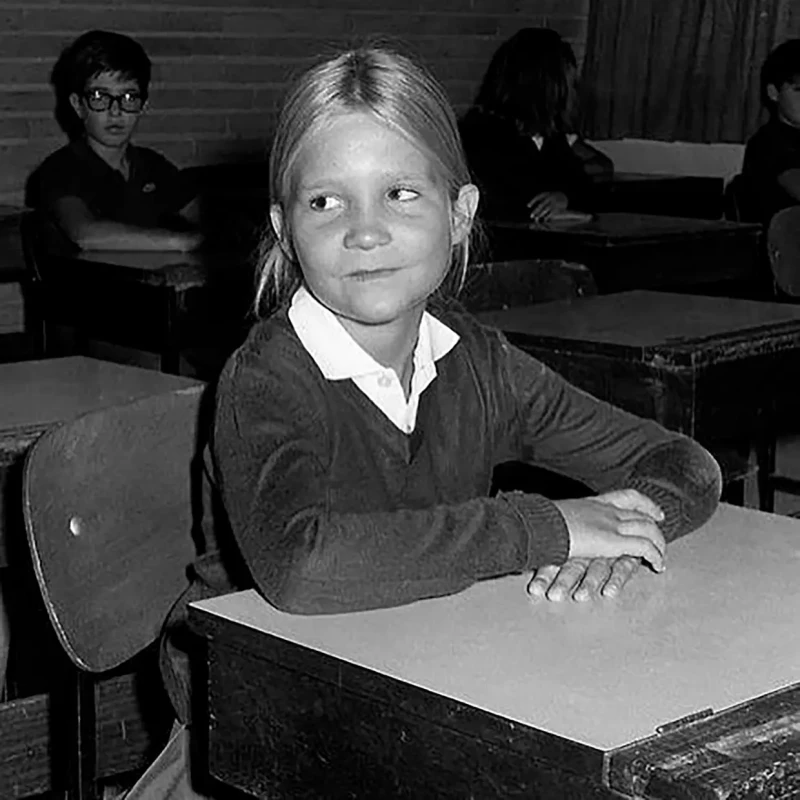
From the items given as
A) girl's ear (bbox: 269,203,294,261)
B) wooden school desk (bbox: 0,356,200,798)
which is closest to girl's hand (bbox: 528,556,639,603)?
girl's ear (bbox: 269,203,294,261)

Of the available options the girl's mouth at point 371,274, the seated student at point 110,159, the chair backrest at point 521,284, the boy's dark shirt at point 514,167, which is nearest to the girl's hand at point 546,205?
the boy's dark shirt at point 514,167

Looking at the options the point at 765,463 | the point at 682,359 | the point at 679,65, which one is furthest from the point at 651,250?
the point at 679,65

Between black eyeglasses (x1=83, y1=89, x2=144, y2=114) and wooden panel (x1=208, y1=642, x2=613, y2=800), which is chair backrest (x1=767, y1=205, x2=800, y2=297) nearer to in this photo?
black eyeglasses (x1=83, y1=89, x2=144, y2=114)

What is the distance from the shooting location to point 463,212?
1.95 meters

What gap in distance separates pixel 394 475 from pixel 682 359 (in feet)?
3.82

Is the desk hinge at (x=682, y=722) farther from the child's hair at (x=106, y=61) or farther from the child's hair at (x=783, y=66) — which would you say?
the child's hair at (x=783, y=66)

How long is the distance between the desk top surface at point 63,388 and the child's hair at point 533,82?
3435 millimetres

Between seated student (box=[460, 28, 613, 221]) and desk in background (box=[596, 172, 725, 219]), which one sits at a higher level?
seated student (box=[460, 28, 613, 221])

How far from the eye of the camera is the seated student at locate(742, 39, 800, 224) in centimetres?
614

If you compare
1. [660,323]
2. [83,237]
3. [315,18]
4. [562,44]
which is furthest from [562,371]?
[315,18]

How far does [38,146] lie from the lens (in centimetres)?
641

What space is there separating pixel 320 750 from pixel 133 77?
4251 mm

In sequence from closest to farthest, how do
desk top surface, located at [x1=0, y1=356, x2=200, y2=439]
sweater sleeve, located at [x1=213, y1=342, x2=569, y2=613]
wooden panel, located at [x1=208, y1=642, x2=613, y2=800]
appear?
wooden panel, located at [x1=208, y1=642, x2=613, y2=800]
sweater sleeve, located at [x1=213, y1=342, x2=569, y2=613]
desk top surface, located at [x1=0, y1=356, x2=200, y2=439]

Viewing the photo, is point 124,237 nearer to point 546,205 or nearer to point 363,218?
point 546,205
